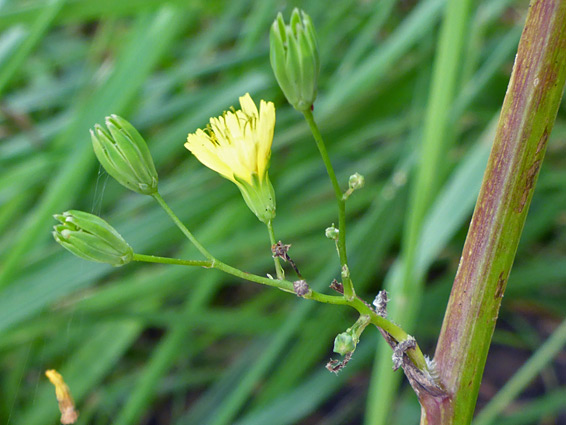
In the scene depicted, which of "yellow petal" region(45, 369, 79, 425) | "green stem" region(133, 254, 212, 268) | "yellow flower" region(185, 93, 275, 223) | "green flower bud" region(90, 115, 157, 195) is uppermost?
"green flower bud" region(90, 115, 157, 195)

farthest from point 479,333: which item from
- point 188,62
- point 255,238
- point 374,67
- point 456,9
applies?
point 188,62

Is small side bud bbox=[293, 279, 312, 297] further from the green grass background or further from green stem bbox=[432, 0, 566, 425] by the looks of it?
the green grass background

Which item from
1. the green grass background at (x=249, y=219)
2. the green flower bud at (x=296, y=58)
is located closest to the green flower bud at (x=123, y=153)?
the green flower bud at (x=296, y=58)

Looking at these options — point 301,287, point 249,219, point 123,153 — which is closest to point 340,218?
point 301,287

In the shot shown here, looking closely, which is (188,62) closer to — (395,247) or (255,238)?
(255,238)

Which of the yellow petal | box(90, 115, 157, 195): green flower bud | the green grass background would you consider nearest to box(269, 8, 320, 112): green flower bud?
box(90, 115, 157, 195): green flower bud

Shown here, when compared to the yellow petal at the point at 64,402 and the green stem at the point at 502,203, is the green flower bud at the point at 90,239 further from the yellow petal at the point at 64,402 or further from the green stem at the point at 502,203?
the green stem at the point at 502,203

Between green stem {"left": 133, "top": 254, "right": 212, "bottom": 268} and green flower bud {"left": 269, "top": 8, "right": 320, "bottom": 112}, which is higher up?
green flower bud {"left": 269, "top": 8, "right": 320, "bottom": 112}

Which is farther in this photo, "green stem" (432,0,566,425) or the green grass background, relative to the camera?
the green grass background
